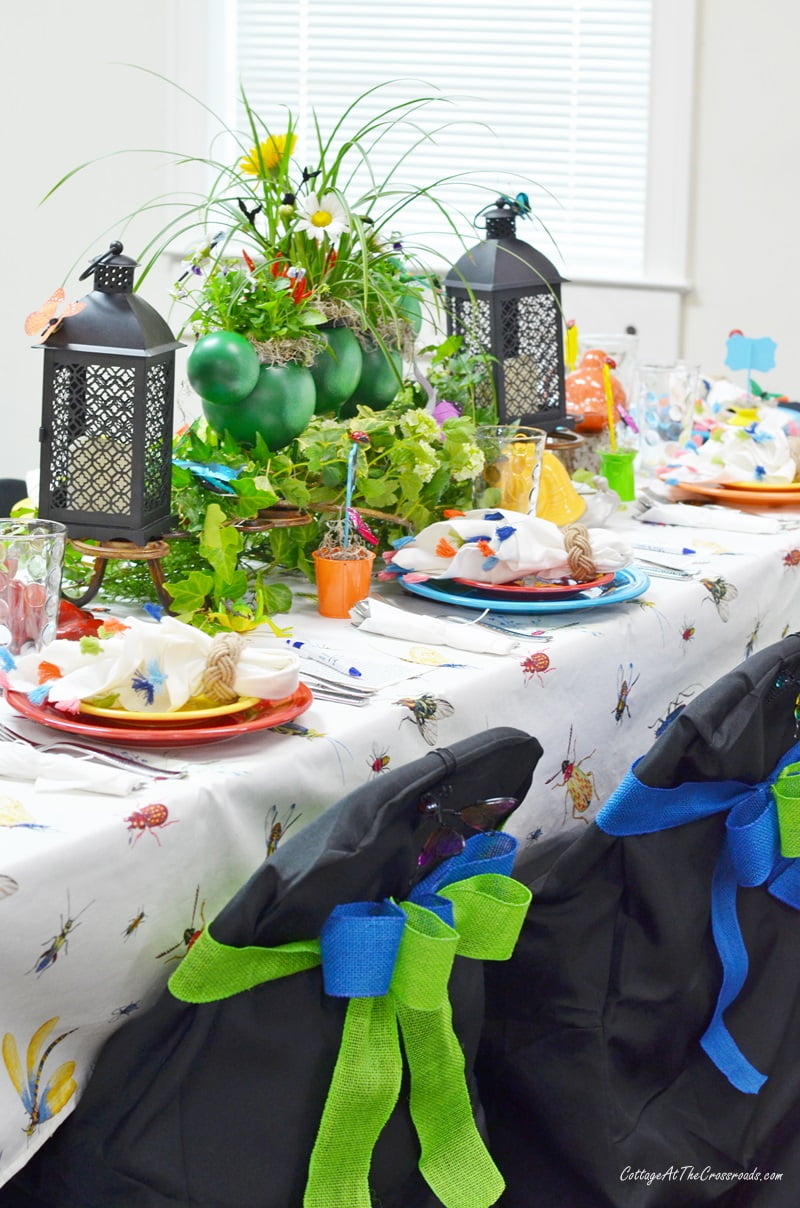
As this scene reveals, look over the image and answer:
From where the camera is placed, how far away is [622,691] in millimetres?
1473

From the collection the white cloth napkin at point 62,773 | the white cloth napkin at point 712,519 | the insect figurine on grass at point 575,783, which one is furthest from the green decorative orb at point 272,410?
the white cloth napkin at point 712,519

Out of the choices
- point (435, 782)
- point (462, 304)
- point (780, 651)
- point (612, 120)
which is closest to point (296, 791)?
point (435, 782)

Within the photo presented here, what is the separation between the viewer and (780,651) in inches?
47.0

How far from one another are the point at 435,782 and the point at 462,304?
105 centimetres

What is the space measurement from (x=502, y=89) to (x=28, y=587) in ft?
10.6

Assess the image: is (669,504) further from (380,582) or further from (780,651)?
(780,651)

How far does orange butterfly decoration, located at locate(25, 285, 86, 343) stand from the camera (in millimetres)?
1299

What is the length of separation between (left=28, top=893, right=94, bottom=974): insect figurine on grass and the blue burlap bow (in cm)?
48

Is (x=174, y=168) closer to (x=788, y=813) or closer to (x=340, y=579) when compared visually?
(x=340, y=579)

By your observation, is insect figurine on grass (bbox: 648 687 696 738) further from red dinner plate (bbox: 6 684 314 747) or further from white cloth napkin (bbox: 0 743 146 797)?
white cloth napkin (bbox: 0 743 146 797)

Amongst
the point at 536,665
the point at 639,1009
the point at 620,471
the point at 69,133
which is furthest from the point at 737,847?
the point at 69,133

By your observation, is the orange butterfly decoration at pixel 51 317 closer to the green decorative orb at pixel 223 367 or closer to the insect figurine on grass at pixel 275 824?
the green decorative orb at pixel 223 367

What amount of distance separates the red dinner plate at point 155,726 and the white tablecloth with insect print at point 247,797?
0.06 ft

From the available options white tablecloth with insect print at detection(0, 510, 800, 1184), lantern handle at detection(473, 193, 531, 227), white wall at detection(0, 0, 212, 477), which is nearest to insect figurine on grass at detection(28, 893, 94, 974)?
white tablecloth with insect print at detection(0, 510, 800, 1184)
